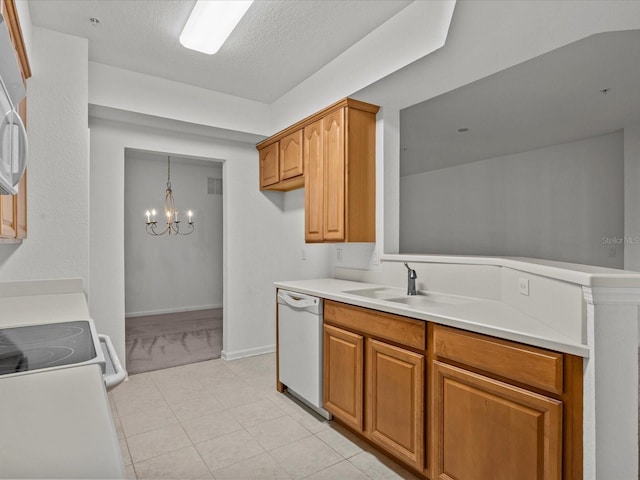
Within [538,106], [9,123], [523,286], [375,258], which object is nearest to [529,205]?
[538,106]

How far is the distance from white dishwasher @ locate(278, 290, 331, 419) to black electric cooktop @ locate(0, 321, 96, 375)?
54.5 inches

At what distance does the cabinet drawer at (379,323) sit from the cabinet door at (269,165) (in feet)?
5.71

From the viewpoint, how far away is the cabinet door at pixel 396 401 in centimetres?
189

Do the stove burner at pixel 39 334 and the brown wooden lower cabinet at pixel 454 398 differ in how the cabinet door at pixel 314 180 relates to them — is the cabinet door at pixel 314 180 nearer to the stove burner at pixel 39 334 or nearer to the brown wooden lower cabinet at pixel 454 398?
the brown wooden lower cabinet at pixel 454 398

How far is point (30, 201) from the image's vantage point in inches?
99.0

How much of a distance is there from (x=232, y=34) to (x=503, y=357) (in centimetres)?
261

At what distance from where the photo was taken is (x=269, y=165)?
13.1 ft

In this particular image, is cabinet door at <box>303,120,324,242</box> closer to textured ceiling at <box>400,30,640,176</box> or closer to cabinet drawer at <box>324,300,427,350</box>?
cabinet drawer at <box>324,300,427,350</box>

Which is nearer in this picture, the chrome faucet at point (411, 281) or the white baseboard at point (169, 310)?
the chrome faucet at point (411, 281)

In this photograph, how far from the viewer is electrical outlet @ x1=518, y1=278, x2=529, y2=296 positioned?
1798 mm

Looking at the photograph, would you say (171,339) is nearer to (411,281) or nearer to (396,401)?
(411,281)

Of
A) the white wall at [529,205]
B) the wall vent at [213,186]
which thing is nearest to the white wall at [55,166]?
the wall vent at [213,186]

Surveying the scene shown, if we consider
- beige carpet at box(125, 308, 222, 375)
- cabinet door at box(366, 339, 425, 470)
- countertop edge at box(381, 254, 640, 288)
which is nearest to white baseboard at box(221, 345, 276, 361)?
beige carpet at box(125, 308, 222, 375)

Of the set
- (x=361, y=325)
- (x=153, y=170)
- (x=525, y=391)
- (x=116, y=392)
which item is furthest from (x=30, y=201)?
(x=153, y=170)
